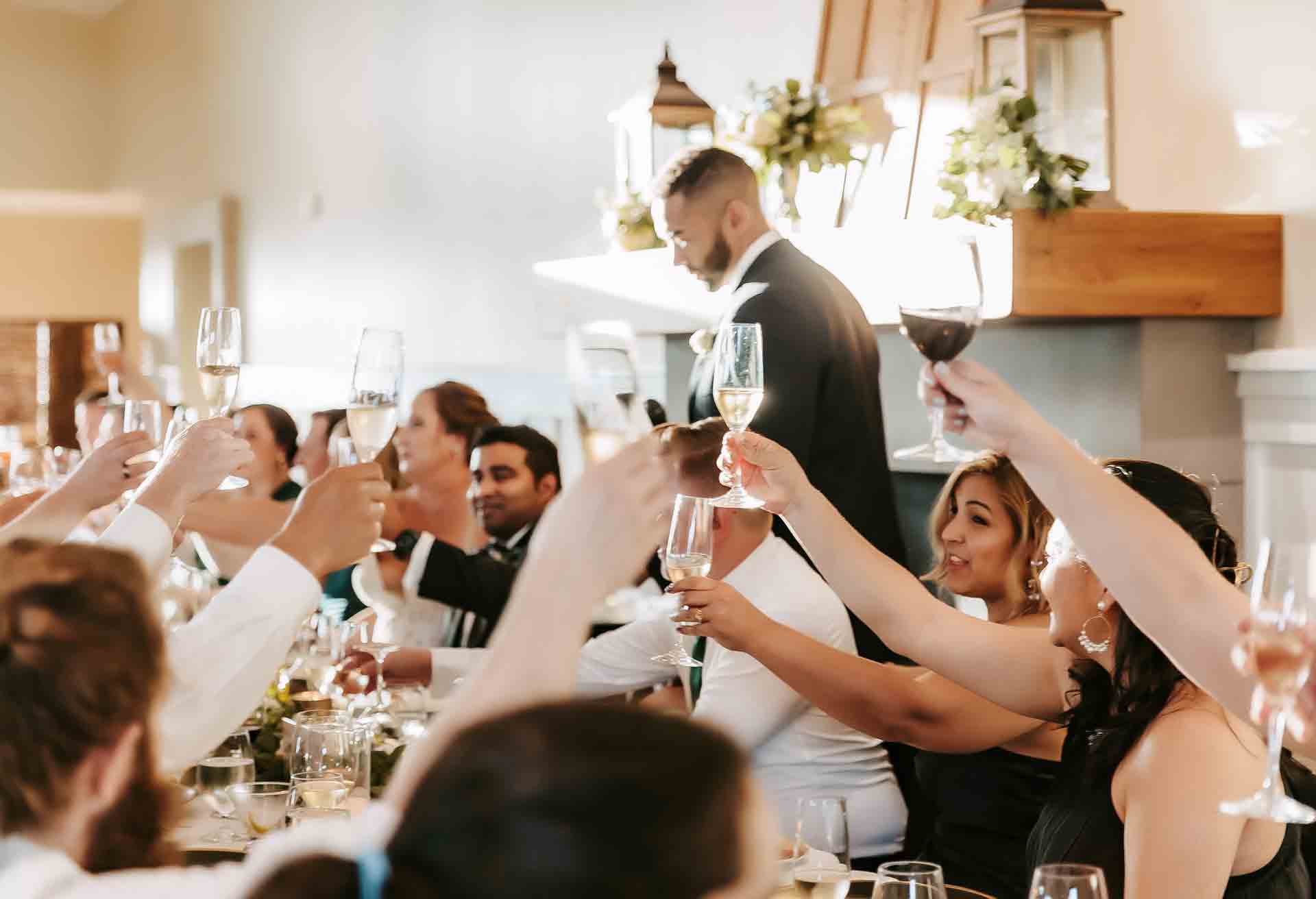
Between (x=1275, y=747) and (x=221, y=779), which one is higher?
(x=1275, y=747)

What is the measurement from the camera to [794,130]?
3.77 metres

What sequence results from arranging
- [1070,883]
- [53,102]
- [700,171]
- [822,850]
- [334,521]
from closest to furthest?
[1070,883]
[334,521]
[822,850]
[700,171]
[53,102]

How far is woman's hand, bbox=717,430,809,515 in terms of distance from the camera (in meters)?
2.05

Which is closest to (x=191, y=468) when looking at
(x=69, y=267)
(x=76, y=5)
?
(x=76, y=5)

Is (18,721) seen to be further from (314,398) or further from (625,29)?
(314,398)

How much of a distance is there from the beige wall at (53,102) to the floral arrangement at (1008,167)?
9.05 m

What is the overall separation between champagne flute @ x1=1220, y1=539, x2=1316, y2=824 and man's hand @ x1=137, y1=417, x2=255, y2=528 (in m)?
1.12

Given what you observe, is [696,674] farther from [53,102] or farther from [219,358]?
[53,102]

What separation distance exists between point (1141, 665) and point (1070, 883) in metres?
0.56

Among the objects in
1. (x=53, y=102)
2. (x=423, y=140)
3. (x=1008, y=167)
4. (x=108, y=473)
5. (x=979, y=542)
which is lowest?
(x=979, y=542)

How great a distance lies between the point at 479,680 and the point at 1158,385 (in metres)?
2.58

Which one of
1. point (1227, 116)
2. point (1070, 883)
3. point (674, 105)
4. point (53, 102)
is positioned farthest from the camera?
point (53, 102)

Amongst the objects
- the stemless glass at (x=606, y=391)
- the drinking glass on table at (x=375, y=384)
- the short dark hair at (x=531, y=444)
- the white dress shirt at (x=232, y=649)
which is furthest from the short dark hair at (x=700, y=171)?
the stemless glass at (x=606, y=391)

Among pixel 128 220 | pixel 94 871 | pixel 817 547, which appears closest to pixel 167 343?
pixel 128 220
